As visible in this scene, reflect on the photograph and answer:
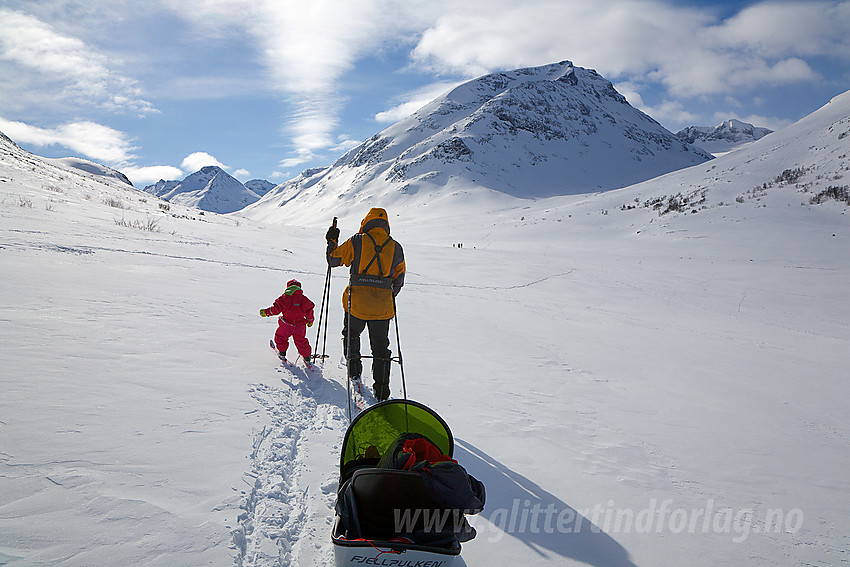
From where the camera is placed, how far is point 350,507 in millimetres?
2199

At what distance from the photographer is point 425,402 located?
15.8ft

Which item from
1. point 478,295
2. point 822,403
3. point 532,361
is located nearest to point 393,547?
point 532,361

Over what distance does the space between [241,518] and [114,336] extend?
320cm

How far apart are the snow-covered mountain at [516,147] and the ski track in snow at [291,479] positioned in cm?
7277

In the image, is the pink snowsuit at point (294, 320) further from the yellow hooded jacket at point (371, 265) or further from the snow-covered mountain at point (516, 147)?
the snow-covered mountain at point (516, 147)

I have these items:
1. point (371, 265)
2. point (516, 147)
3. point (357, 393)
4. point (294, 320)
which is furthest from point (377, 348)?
point (516, 147)

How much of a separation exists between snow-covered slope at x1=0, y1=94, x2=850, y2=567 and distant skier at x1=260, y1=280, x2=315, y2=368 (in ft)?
1.14

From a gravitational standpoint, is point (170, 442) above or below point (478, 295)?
below

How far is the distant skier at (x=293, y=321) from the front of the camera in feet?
17.9

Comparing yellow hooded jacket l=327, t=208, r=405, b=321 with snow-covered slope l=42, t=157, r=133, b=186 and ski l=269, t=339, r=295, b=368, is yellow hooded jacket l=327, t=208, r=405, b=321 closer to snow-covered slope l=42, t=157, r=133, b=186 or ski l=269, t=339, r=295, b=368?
ski l=269, t=339, r=295, b=368

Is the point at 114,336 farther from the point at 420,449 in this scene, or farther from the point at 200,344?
the point at 420,449

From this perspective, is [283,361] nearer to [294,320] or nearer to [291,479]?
[294,320]

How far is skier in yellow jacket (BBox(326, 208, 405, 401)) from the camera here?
4.59 meters

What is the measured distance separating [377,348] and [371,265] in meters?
0.97
